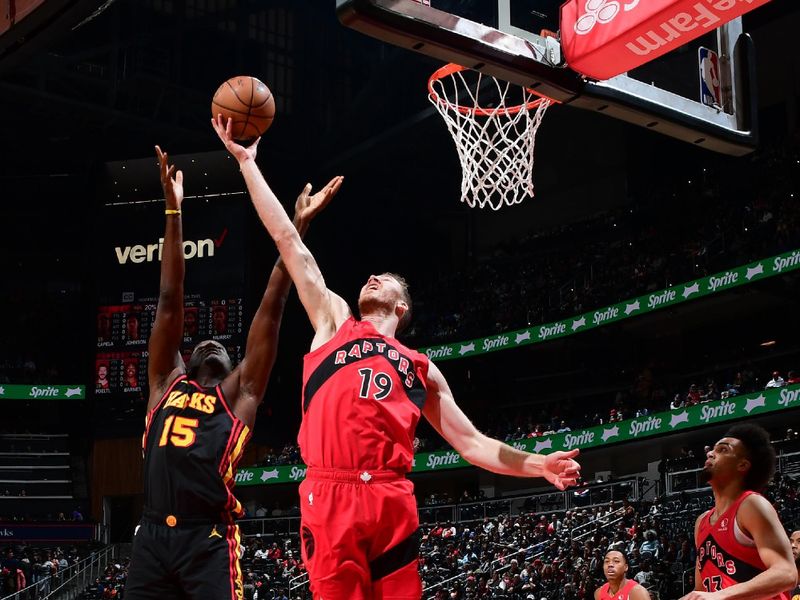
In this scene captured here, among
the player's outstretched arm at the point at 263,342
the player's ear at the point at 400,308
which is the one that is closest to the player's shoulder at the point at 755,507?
the player's ear at the point at 400,308

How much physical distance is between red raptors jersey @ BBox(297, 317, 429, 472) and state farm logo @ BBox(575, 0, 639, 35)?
9.19 ft

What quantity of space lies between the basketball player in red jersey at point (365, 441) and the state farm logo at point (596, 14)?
2.55 m

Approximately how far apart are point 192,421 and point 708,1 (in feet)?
10.9

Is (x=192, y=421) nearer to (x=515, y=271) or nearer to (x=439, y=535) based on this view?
(x=439, y=535)

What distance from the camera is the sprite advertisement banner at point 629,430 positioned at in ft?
59.9

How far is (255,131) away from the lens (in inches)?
199

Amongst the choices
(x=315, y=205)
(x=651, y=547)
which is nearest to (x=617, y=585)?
(x=315, y=205)

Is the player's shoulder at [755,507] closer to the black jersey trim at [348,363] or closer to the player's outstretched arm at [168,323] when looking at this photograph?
the black jersey trim at [348,363]

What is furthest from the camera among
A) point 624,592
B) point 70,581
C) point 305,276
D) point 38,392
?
point 38,392

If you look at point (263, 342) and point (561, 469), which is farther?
point (263, 342)

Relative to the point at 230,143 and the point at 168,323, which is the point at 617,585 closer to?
the point at 168,323

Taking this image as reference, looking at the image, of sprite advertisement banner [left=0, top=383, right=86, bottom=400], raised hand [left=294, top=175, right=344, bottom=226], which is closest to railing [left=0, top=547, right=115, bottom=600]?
sprite advertisement banner [left=0, top=383, right=86, bottom=400]

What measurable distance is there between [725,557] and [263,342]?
2077mm

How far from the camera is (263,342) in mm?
4500
